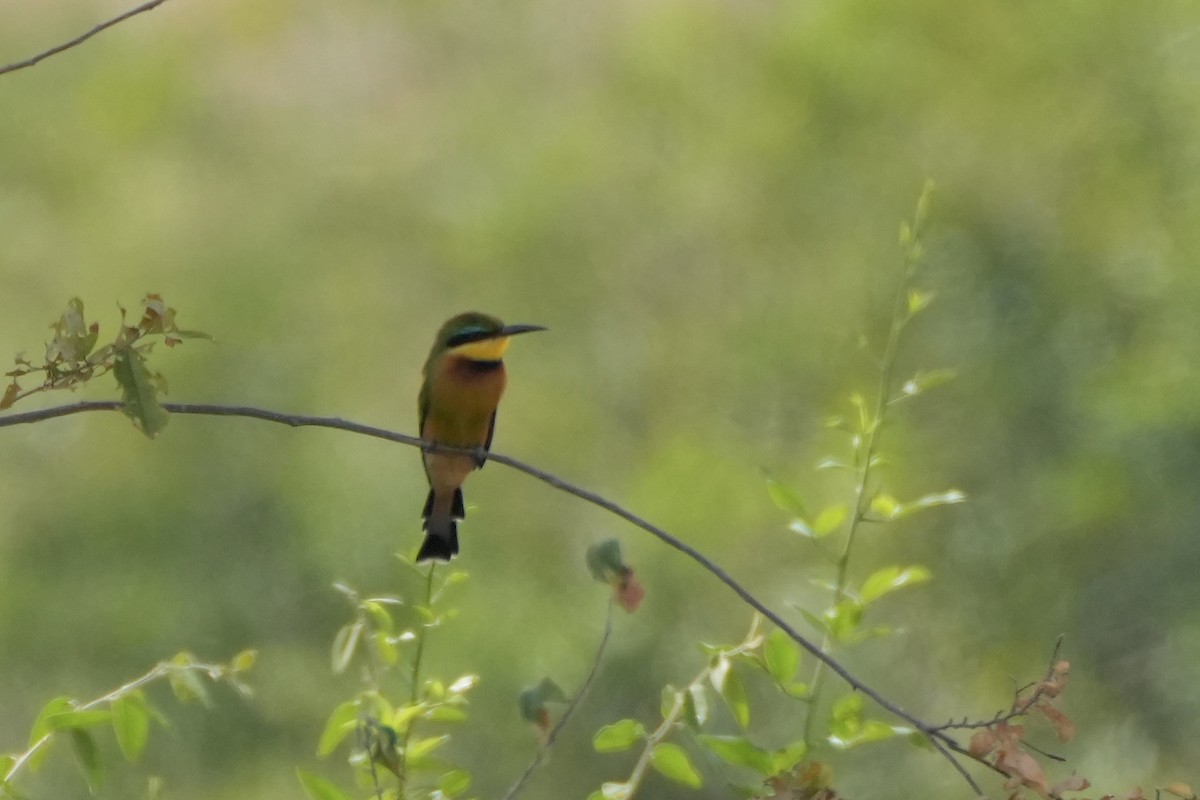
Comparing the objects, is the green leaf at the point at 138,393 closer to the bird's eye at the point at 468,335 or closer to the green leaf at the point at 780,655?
the green leaf at the point at 780,655

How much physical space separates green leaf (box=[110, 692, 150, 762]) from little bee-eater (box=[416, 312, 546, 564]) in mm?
1399

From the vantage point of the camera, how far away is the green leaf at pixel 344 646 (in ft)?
3.62

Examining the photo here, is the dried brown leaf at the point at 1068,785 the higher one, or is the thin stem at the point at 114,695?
the dried brown leaf at the point at 1068,785

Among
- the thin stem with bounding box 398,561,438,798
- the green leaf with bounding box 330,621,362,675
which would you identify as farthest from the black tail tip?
the green leaf with bounding box 330,621,362,675

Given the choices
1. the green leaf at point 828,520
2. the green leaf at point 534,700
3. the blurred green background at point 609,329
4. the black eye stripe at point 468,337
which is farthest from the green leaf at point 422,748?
the blurred green background at point 609,329

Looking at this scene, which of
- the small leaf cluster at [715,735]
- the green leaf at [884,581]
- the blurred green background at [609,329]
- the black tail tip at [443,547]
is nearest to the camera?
the small leaf cluster at [715,735]

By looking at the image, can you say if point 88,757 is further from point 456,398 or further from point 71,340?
point 456,398

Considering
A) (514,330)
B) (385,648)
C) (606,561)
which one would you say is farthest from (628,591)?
(514,330)

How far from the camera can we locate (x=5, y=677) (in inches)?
236

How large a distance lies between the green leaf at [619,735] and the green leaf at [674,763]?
0.02 meters

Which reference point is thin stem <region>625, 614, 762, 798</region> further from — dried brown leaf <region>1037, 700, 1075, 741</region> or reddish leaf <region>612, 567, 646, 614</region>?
dried brown leaf <region>1037, 700, 1075, 741</region>

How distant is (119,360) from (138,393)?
0.08 feet

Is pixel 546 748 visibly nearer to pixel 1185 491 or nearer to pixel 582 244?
pixel 1185 491

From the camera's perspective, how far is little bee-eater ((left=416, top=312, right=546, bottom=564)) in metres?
2.49
